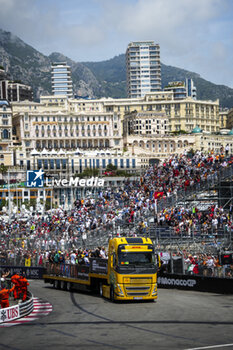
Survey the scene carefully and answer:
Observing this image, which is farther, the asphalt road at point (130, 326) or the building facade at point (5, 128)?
the building facade at point (5, 128)

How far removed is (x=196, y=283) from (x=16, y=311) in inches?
438

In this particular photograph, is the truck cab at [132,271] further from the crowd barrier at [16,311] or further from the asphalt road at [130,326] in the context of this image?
the crowd barrier at [16,311]

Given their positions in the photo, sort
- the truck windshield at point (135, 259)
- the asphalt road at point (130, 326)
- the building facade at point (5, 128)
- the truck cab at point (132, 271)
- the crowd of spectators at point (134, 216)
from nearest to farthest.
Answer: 1. the asphalt road at point (130, 326)
2. the truck cab at point (132, 271)
3. the truck windshield at point (135, 259)
4. the crowd of spectators at point (134, 216)
5. the building facade at point (5, 128)

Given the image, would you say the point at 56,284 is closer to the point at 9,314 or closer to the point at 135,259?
the point at 135,259

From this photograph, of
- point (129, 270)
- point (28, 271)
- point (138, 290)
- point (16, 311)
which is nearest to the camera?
point (16, 311)

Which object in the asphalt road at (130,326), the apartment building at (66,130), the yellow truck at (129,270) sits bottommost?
the asphalt road at (130,326)

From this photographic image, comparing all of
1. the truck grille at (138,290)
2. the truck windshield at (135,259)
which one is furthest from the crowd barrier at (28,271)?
the truck grille at (138,290)

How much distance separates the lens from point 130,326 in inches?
885

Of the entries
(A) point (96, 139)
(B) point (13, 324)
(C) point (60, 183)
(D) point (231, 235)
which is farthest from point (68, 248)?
→ (A) point (96, 139)

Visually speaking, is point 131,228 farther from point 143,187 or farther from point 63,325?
point 63,325

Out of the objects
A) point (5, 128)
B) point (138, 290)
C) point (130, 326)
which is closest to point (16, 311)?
point (130, 326)

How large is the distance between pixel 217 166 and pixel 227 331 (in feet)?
98.2

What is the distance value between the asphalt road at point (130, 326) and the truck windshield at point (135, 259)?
1.69 meters

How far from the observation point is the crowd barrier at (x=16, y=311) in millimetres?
23891
